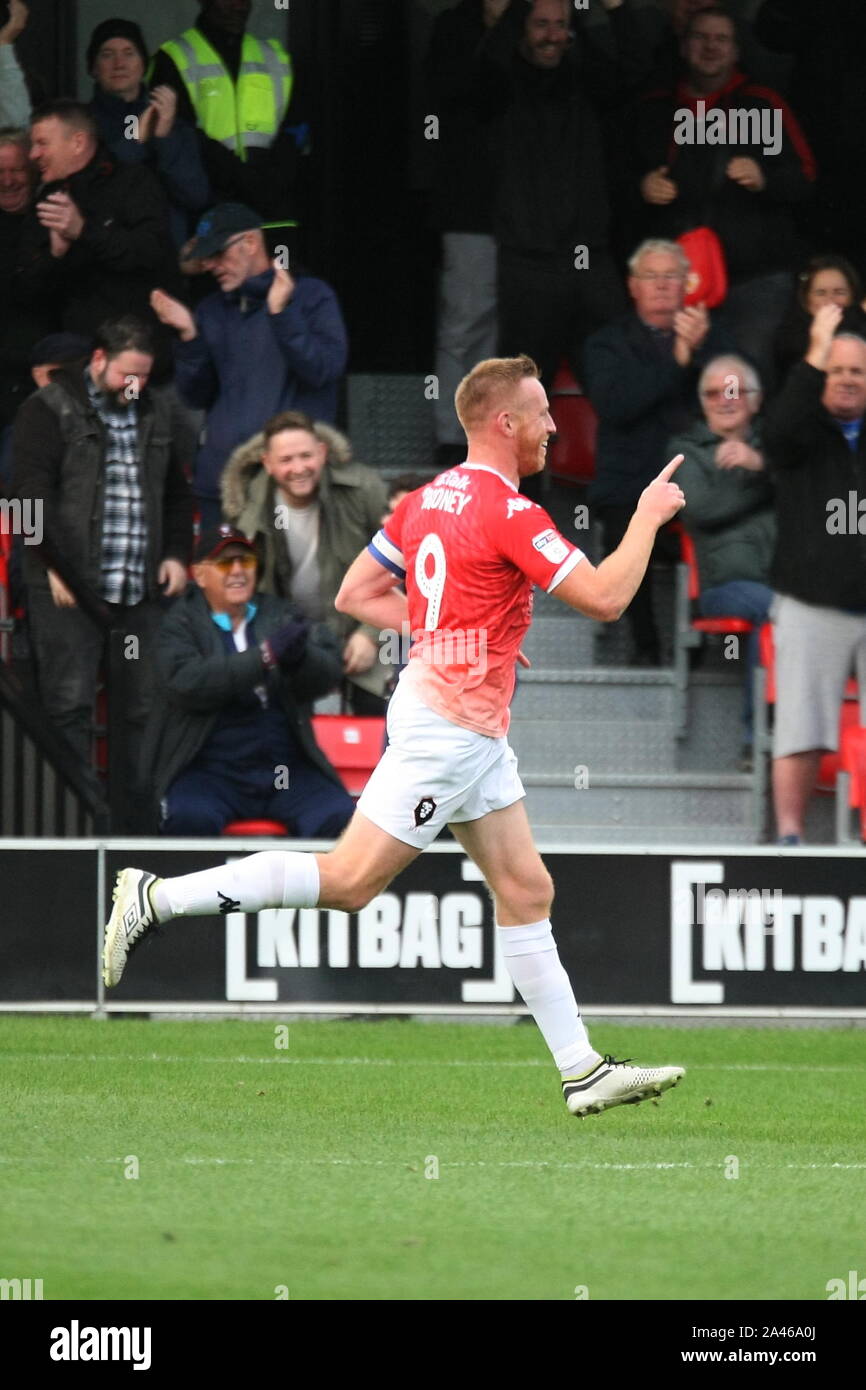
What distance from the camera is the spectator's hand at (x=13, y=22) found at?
507 inches

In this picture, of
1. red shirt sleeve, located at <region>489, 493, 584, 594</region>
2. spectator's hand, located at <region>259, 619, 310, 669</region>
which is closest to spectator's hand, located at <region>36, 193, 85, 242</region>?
spectator's hand, located at <region>259, 619, 310, 669</region>

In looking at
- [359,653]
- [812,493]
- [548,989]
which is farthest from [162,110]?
[548,989]

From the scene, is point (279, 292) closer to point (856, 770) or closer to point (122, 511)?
point (122, 511)

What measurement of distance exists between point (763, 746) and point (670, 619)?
1437 millimetres

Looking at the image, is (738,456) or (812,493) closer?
(812,493)

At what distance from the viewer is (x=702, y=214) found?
1288 centimetres

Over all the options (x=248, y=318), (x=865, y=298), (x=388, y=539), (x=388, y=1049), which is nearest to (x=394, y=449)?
(x=248, y=318)

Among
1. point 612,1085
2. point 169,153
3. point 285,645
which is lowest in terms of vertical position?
point 612,1085

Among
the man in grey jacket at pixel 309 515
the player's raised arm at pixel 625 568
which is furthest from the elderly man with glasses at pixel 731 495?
the player's raised arm at pixel 625 568

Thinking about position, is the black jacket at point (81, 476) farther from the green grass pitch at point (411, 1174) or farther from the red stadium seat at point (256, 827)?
the green grass pitch at point (411, 1174)

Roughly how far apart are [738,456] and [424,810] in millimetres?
5900

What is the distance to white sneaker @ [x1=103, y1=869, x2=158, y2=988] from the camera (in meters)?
6.54

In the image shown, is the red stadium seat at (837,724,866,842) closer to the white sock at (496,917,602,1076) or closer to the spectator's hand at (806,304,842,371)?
the spectator's hand at (806,304,842,371)

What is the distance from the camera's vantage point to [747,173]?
42.2 feet
